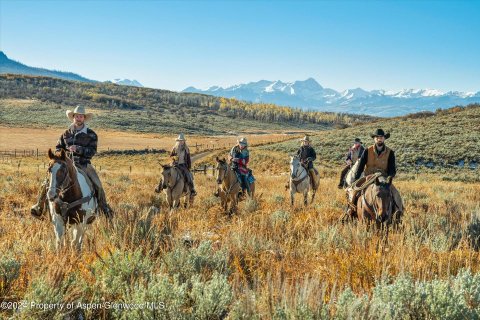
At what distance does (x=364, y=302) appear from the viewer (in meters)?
2.96

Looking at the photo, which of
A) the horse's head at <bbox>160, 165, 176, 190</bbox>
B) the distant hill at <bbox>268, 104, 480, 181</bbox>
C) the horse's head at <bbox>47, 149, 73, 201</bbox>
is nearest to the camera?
the horse's head at <bbox>47, 149, 73, 201</bbox>

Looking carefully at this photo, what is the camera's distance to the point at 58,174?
5559 mm

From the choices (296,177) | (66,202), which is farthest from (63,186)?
(296,177)

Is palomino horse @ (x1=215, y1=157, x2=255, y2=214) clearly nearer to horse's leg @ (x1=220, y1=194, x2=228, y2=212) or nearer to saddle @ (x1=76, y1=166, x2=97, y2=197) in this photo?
horse's leg @ (x1=220, y1=194, x2=228, y2=212)

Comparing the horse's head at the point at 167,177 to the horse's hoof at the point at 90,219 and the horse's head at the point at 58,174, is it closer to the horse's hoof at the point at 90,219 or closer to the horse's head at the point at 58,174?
the horse's hoof at the point at 90,219

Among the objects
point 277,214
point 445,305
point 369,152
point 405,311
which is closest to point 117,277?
point 405,311

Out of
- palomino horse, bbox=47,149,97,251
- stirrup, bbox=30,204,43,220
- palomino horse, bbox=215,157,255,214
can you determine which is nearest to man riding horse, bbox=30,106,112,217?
stirrup, bbox=30,204,43,220

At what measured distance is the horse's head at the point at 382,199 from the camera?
6639 mm

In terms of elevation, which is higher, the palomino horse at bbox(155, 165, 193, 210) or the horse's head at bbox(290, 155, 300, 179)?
the horse's head at bbox(290, 155, 300, 179)

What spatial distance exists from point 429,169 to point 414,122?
2618cm

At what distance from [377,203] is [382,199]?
A: 0.41ft

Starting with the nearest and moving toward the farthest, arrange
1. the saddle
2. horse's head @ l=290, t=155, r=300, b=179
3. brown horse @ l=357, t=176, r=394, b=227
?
the saddle, brown horse @ l=357, t=176, r=394, b=227, horse's head @ l=290, t=155, r=300, b=179

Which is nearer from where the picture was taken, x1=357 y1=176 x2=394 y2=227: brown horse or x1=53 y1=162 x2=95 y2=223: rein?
x1=53 y1=162 x2=95 y2=223: rein

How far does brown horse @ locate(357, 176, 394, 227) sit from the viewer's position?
262 inches
